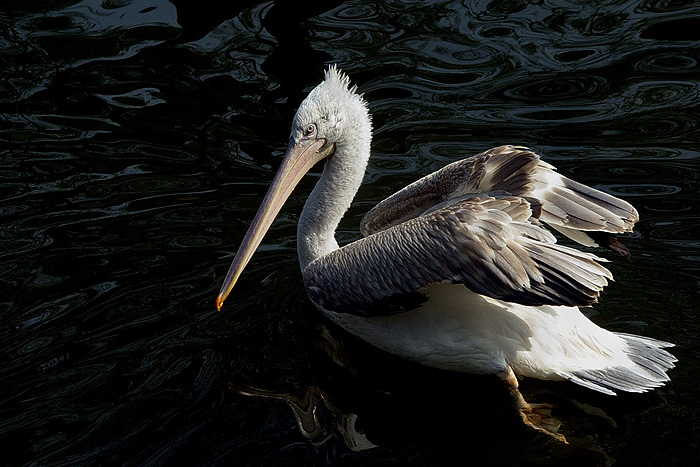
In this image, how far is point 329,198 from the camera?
13.5 feet

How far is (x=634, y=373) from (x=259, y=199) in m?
2.51

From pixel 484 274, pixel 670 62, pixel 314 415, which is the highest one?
pixel 484 274

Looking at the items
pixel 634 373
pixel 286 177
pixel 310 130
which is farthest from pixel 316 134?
pixel 634 373

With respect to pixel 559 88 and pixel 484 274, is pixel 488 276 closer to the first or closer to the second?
pixel 484 274

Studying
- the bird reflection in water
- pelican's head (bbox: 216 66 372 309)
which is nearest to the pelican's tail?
the bird reflection in water

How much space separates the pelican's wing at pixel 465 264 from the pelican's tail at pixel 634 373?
0.44 meters

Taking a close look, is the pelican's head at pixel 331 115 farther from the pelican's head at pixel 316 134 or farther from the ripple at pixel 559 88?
the ripple at pixel 559 88

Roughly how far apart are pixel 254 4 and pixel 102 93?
5.23 feet

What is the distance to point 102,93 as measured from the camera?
6465 mm

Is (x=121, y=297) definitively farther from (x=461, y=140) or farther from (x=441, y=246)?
(x=461, y=140)

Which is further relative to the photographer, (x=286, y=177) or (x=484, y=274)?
(x=286, y=177)

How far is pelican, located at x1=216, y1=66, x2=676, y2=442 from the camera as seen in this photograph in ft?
10.8

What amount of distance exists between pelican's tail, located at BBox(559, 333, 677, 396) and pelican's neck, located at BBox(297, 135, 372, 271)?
50.8 inches

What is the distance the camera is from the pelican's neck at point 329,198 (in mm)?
4105
